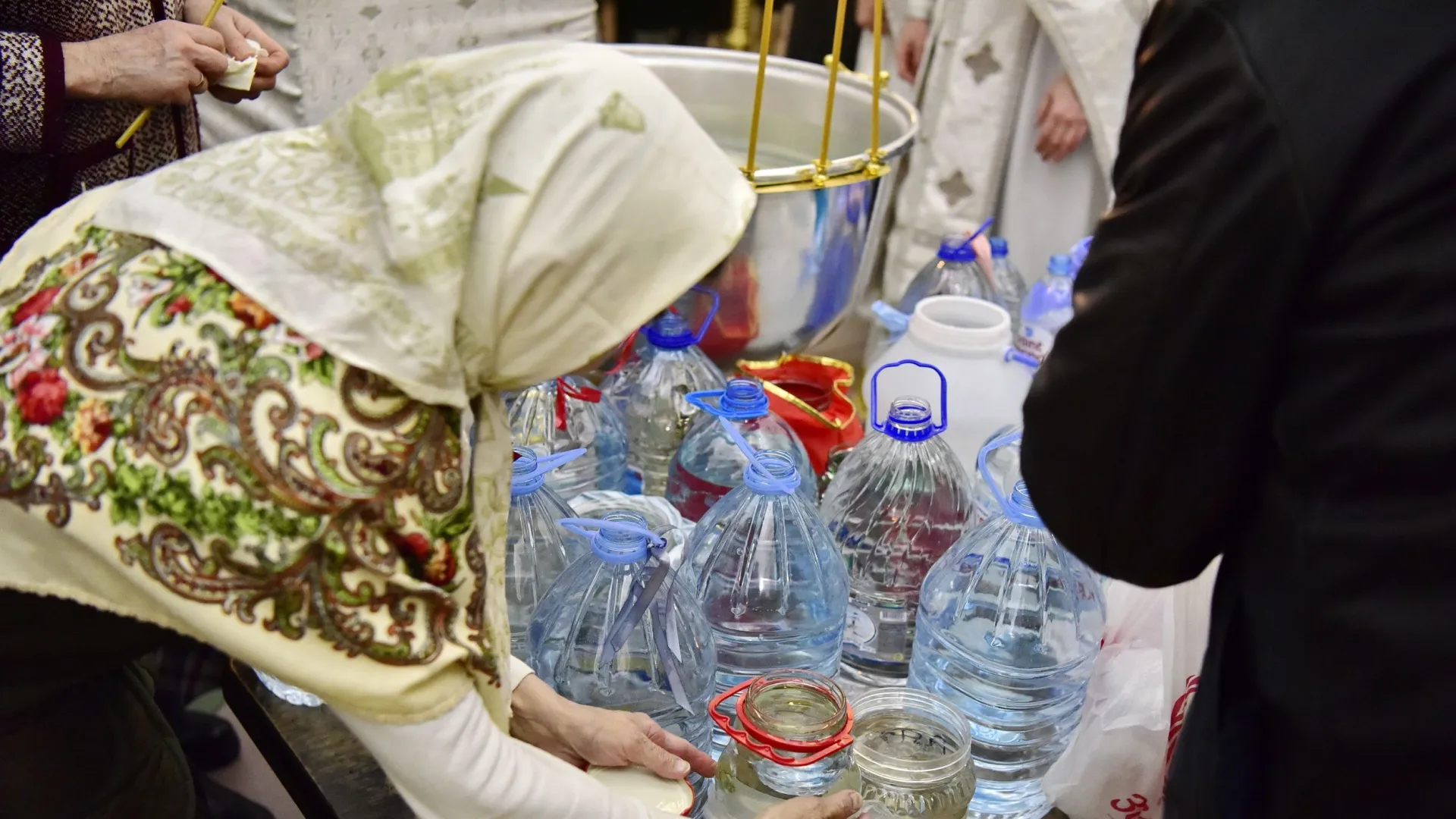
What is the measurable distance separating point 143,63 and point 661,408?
704 millimetres

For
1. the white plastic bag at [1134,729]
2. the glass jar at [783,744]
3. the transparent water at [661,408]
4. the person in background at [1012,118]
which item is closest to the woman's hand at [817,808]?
the glass jar at [783,744]

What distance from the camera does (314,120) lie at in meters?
2.10

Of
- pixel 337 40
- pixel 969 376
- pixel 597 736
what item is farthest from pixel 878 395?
pixel 337 40

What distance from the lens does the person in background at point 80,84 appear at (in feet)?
3.59

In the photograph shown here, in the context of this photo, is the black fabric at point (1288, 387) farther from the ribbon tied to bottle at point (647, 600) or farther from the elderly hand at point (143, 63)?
the elderly hand at point (143, 63)

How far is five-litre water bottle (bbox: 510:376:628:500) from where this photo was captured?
127cm

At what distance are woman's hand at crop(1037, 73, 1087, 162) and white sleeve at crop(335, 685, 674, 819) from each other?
1.52 metres

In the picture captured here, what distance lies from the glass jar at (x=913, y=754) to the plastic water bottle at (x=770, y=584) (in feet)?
0.39

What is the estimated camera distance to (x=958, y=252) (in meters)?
1.63

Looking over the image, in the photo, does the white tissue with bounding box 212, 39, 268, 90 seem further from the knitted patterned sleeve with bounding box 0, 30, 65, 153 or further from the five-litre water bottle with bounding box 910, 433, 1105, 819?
the five-litre water bottle with bounding box 910, 433, 1105, 819

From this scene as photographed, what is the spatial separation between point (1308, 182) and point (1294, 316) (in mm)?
81

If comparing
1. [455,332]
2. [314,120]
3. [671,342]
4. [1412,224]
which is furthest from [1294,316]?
[314,120]

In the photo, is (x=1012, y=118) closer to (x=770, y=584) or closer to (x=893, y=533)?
(x=893, y=533)

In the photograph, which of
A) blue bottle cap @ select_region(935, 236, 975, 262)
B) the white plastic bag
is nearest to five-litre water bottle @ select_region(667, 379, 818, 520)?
the white plastic bag
